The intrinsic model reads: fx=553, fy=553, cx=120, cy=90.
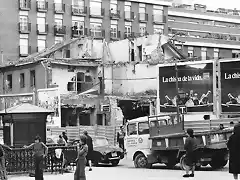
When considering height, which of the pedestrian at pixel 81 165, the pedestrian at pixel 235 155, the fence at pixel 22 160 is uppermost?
the pedestrian at pixel 235 155

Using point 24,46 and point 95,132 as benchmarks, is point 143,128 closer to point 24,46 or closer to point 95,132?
point 95,132

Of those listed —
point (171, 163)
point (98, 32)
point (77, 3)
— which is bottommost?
point (171, 163)

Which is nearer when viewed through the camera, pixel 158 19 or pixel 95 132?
pixel 95 132

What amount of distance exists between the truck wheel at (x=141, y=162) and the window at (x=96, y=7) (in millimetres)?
50015

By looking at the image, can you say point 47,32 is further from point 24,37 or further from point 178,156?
point 178,156

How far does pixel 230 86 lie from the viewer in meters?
37.2

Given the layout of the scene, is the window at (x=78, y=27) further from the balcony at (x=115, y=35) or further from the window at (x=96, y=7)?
the balcony at (x=115, y=35)

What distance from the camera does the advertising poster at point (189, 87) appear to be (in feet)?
124

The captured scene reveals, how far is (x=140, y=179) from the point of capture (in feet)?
62.9

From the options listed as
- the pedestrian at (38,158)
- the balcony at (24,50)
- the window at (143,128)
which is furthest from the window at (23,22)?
the pedestrian at (38,158)

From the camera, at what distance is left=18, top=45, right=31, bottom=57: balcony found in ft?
220

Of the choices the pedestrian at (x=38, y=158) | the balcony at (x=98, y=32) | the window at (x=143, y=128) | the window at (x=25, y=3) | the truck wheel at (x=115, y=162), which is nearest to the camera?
the pedestrian at (x=38, y=158)

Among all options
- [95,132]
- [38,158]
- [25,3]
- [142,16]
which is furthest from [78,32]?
[38,158]

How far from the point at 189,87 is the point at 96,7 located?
36.9m
